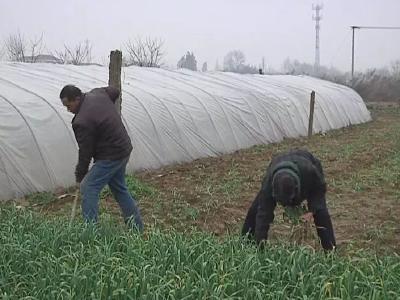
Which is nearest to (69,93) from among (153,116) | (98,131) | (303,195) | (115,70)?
(98,131)

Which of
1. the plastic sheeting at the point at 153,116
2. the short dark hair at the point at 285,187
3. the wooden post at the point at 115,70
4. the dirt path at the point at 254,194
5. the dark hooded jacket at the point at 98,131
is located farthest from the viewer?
the plastic sheeting at the point at 153,116

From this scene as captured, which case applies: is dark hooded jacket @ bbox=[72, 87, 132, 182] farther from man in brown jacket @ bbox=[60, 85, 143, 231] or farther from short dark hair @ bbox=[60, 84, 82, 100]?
short dark hair @ bbox=[60, 84, 82, 100]

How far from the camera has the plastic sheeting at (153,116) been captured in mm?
8820

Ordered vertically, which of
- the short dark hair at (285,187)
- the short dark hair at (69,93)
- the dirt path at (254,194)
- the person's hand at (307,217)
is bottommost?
the dirt path at (254,194)

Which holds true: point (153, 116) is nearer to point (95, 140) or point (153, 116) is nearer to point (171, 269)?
point (95, 140)

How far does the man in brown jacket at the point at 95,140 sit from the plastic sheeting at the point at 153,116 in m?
2.91

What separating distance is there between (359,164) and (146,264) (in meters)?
8.69

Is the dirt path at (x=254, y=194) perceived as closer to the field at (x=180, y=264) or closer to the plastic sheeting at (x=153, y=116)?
the field at (x=180, y=264)

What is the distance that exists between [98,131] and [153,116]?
19.9ft

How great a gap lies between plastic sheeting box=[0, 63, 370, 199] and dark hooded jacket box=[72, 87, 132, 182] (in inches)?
119

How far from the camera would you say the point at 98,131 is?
223 inches

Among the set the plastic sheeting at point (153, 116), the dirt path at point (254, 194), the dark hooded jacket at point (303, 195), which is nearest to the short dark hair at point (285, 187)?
the dark hooded jacket at point (303, 195)

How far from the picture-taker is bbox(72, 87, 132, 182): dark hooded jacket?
5.57 metres

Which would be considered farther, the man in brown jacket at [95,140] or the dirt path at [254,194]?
the dirt path at [254,194]
